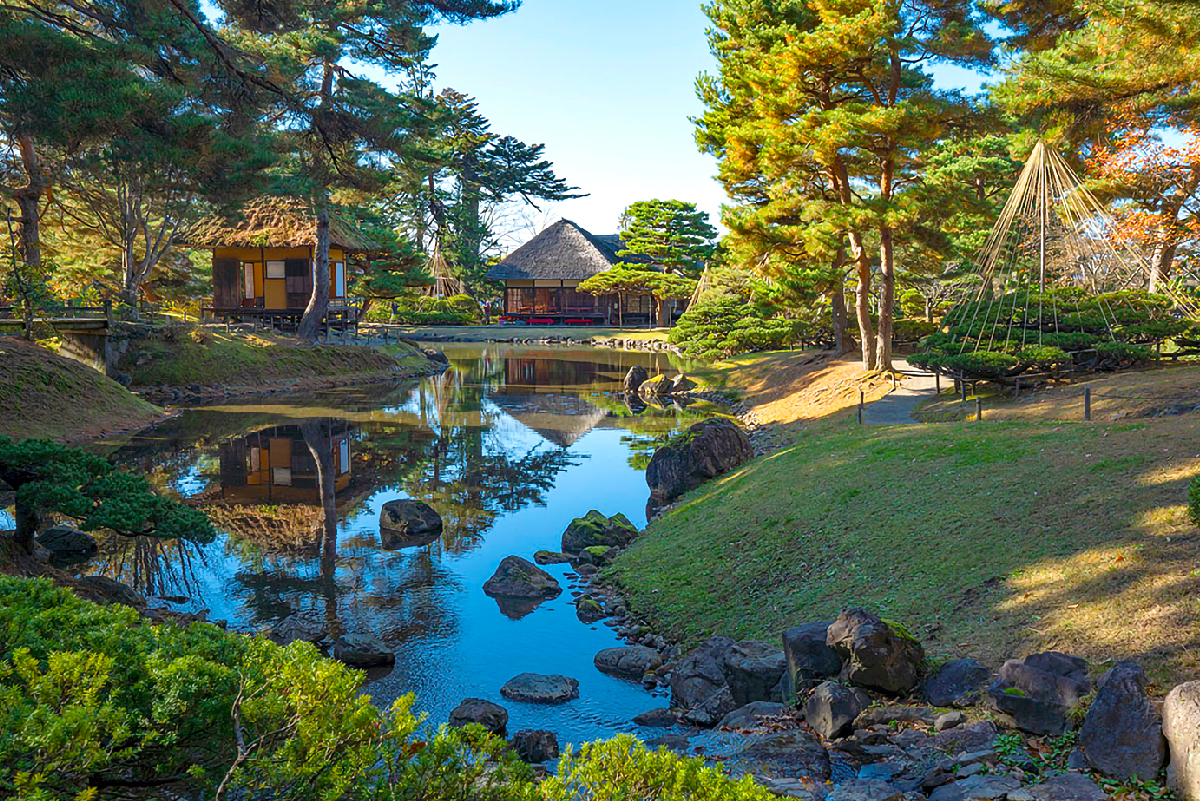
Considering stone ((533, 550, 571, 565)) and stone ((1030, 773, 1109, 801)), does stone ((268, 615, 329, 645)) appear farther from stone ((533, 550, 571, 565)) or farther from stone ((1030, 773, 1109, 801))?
stone ((1030, 773, 1109, 801))

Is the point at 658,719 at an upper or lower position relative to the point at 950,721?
lower

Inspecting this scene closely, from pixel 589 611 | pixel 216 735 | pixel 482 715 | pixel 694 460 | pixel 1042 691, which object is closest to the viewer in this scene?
pixel 216 735

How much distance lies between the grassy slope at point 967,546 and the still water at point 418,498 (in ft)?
5.71

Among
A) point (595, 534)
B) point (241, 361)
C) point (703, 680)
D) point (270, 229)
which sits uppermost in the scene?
point (270, 229)

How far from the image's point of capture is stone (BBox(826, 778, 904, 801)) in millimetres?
4875

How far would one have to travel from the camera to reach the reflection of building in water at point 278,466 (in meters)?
16.1

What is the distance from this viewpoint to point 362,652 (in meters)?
8.63

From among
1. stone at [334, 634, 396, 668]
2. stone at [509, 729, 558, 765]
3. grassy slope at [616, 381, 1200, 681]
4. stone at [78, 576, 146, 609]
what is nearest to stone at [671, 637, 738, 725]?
grassy slope at [616, 381, 1200, 681]

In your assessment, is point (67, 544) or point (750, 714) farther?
point (67, 544)

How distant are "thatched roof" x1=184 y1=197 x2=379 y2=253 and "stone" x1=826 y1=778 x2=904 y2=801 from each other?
3501 centimetres

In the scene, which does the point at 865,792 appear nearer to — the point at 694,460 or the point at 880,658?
the point at 880,658

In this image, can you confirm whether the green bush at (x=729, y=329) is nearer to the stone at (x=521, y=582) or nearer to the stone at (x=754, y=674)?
the stone at (x=521, y=582)

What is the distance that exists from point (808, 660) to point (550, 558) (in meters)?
6.25

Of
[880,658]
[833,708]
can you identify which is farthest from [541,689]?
[880,658]
